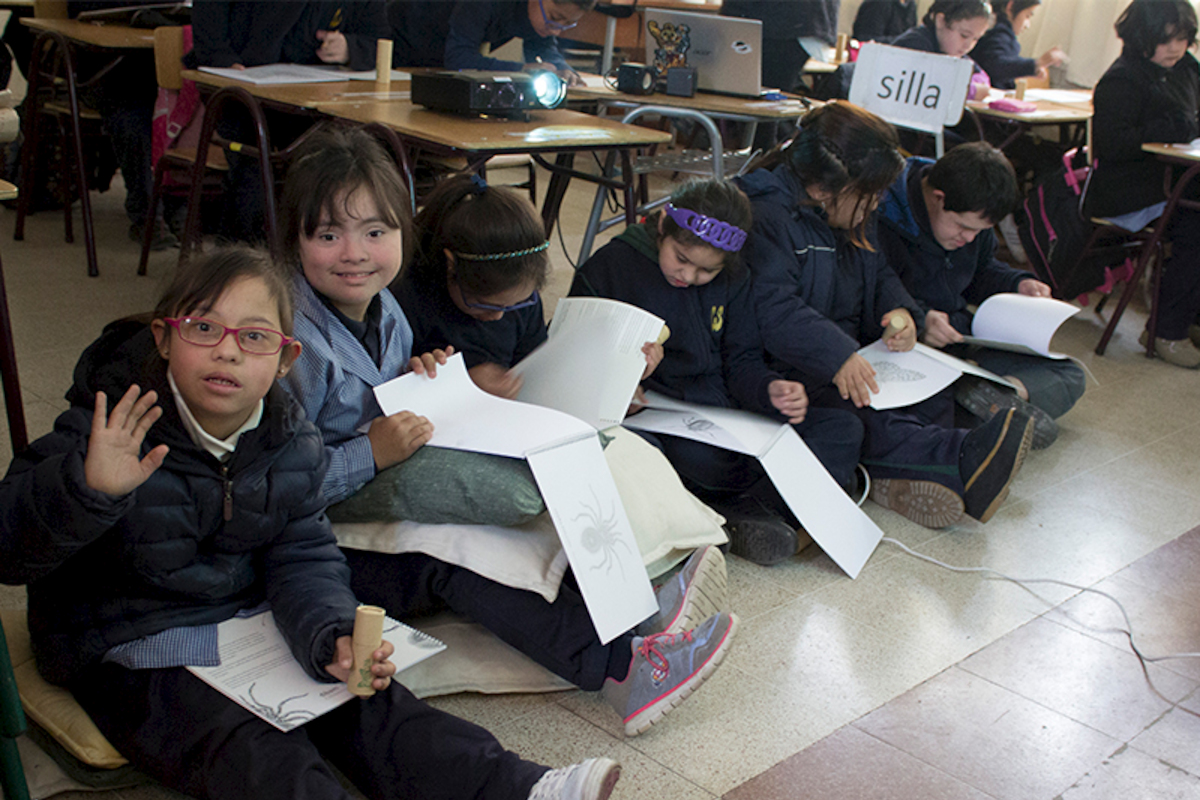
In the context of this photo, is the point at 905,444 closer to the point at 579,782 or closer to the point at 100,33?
the point at 579,782

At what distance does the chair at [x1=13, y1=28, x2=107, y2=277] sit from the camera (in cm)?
298

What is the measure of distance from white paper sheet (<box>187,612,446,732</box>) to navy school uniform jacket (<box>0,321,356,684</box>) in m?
0.02

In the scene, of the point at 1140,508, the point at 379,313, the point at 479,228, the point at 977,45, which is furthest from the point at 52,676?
the point at 977,45

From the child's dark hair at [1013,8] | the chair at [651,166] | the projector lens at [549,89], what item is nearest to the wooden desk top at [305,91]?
the projector lens at [549,89]

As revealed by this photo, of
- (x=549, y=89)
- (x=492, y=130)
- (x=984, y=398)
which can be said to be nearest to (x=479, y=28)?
(x=549, y=89)

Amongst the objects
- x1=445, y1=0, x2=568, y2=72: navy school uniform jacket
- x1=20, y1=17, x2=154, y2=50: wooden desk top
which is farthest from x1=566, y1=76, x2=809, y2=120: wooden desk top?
x1=20, y1=17, x2=154, y2=50: wooden desk top

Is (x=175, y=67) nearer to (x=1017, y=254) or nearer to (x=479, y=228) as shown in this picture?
(x=479, y=228)

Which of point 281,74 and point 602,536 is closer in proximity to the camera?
point 602,536

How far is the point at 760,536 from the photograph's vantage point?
187 centimetres

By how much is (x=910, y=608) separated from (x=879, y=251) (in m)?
0.97

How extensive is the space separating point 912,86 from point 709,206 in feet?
5.90

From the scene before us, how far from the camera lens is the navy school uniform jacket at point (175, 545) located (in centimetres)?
108

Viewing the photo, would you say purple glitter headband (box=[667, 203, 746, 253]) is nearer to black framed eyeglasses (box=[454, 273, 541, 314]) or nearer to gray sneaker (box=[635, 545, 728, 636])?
black framed eyeglasses (box=[454, 273, 541, 314])

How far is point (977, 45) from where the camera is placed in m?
5.62
